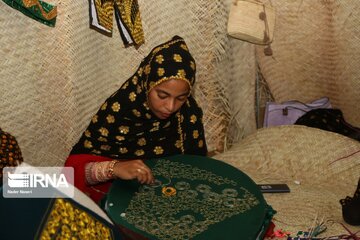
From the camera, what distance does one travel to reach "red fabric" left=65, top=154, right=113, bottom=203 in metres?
2.60

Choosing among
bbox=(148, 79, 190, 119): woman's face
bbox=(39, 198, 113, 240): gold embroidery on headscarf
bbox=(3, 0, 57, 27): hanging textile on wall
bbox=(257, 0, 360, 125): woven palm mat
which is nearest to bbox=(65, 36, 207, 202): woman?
bbox=(148, 79, 190, 119): woman's face

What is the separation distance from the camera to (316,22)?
3.91m

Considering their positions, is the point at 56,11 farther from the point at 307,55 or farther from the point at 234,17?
the point at 307,55

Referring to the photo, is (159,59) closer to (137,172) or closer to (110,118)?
(110,118)

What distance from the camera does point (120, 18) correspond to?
3178mm

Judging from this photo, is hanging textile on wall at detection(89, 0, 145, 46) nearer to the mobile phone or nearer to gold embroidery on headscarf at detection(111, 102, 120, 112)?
gold embroidery on headscarf at detection(111, 102, 120, 112)

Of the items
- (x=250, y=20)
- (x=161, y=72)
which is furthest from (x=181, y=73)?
(x=250, y=20)

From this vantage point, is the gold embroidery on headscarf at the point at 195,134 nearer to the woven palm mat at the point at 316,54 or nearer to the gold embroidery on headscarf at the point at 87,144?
the gold embroidery on headscarf at the point at 87,144

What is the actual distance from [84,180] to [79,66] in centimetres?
84

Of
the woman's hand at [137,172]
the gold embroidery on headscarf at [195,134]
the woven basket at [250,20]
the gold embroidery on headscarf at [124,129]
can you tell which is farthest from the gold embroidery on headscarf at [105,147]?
the woven basket at [250,20]

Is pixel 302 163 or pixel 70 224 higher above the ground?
pixel 70 224

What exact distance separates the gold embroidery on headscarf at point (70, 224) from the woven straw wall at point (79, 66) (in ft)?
5.37

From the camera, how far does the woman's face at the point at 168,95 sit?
2.59 m

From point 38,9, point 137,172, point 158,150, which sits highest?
point 38,9
